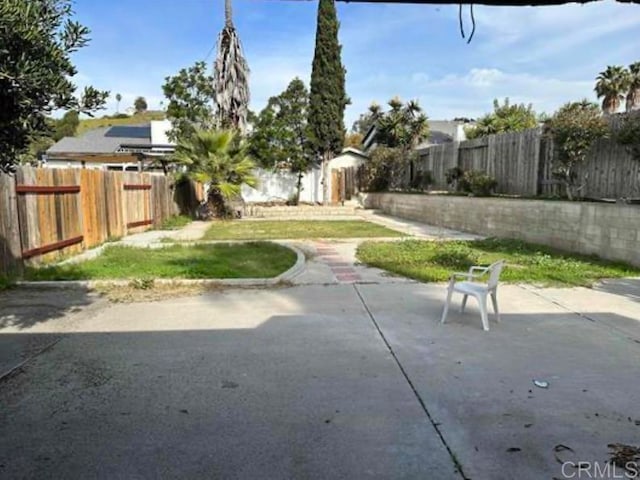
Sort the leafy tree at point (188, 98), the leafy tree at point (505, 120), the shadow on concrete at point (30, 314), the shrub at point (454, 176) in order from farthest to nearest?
the leafy tree at point (505, 120) < the leafy tree at point (188, 98) < the shrub at point (454, 176) < the shadow on concrete at point (30, 314)

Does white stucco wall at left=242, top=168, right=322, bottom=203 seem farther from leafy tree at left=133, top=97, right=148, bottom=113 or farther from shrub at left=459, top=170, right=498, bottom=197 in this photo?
leafy tree at left=133, top=97, right=148, bottom=113

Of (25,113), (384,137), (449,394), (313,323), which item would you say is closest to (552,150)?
(313,323)

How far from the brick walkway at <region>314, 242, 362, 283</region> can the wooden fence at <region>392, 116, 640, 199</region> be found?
5.39 m

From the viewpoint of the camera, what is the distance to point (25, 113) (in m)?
3.01

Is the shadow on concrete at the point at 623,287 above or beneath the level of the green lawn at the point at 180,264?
beneath

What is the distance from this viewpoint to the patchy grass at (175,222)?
15.4m

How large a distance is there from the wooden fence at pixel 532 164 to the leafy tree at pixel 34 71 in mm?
9303

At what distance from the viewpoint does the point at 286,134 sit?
22453mm

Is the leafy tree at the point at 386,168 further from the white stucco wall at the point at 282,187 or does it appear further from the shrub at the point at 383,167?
the white stucco wall at the point at 282,187

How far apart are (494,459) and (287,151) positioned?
70.0 ft

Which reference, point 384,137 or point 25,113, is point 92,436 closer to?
point 25,113

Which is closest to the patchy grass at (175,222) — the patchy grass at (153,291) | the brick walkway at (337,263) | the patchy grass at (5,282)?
the brick walkway at (337,263)

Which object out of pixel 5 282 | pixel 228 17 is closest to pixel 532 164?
pixel 5 282

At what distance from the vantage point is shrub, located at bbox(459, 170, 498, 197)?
45.8 feet
